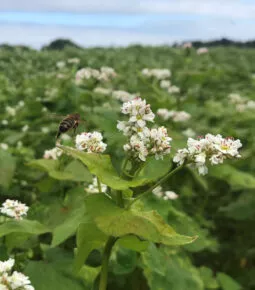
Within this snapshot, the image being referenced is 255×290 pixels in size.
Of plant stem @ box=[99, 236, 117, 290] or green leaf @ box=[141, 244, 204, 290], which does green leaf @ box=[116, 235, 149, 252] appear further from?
green leaf @ box=[141, 244, 204, 290]

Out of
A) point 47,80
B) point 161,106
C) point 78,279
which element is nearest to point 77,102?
point 161,106

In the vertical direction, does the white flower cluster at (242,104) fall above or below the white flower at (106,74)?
below

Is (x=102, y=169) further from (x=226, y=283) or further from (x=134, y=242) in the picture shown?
(x=226, y=283)

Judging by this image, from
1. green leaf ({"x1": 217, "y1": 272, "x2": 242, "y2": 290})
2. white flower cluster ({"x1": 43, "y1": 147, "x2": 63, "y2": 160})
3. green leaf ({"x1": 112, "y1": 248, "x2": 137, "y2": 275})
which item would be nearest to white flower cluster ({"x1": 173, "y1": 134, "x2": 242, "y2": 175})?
green leaf ({"x1": 112, "y1": 248, "x2": 137, "y2": 275})

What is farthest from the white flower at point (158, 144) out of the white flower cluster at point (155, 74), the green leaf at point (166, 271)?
the white flower cluster at point (155, 74)

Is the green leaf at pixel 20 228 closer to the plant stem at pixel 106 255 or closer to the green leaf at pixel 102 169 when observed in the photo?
the plant stem at pixel 106 255

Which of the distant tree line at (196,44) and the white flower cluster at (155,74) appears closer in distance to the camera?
the white flower cluster at (155,74)

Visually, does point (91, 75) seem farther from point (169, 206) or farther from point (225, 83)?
point (225, 83)
